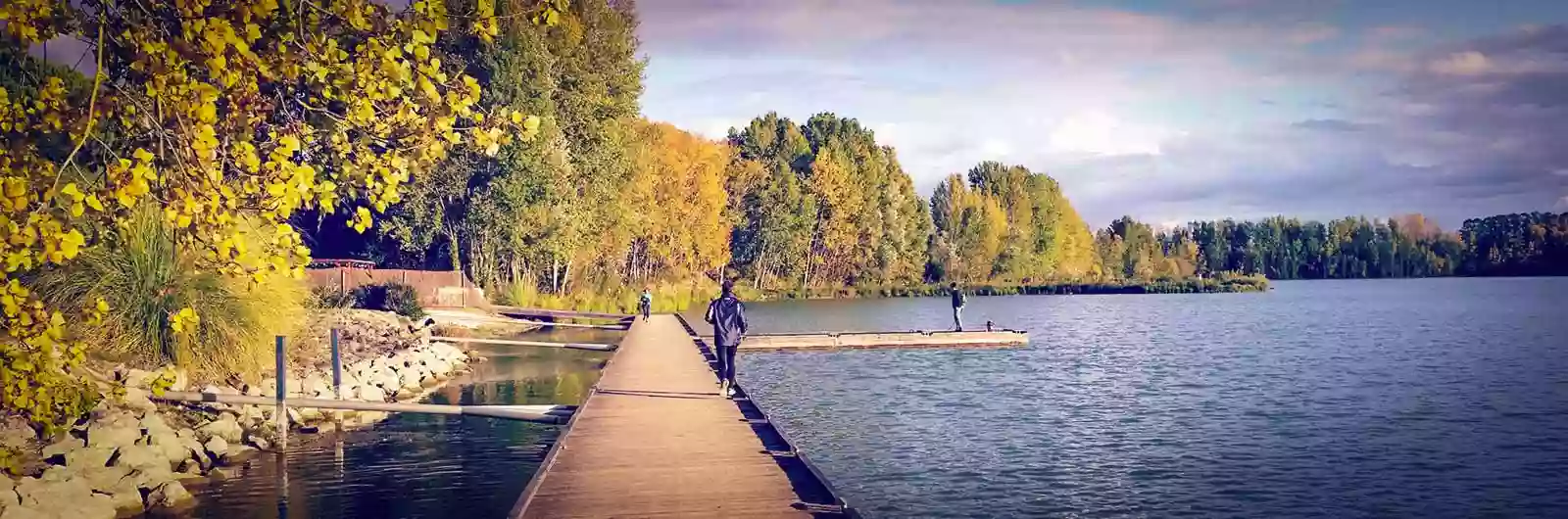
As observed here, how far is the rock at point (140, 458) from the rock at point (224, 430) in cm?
244

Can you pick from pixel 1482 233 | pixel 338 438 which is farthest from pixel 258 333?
pixel 1482 233

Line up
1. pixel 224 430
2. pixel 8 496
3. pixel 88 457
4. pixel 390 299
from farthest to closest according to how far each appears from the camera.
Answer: pixel 390 299 < pixel 224 430 < pixel 88 457 < pixel 8 496

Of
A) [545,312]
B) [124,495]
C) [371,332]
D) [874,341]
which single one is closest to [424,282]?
[545,312]

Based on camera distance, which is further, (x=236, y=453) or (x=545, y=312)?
(x=545, y=312)

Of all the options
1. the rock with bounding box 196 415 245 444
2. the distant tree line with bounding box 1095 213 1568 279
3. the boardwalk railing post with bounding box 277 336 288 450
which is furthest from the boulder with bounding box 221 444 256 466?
the distant tree line with bounding box 1095 213 1568 279

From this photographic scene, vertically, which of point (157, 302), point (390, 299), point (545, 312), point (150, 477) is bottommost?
point (150, 477)

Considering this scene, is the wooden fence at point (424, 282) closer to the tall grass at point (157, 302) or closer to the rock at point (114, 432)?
the tall grass at point (157, 302)

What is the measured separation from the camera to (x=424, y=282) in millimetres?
42531

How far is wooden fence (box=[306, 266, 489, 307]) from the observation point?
128ft

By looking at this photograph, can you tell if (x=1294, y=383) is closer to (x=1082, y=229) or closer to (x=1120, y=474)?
(x=1120, y=474)

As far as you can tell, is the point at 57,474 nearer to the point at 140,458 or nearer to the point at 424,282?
the point at 140,458

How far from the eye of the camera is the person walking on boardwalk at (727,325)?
57.0 ft

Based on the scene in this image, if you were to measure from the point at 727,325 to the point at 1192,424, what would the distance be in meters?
8.50

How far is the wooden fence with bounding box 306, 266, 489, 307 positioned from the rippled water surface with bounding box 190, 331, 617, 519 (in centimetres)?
1801
